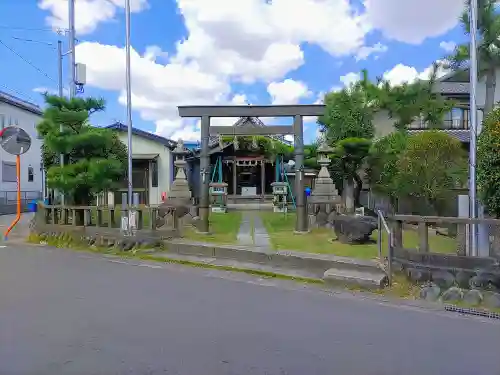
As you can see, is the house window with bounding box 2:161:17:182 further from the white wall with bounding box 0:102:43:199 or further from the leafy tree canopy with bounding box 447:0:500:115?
the leafy tree canopy with bounding box 447:0:500:115

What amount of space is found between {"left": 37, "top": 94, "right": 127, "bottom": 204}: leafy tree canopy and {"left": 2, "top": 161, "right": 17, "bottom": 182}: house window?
17.7 meters

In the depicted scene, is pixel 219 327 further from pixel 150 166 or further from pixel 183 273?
pixel 150 166

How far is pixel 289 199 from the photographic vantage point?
984 inches

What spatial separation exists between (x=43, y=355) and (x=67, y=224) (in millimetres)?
9051

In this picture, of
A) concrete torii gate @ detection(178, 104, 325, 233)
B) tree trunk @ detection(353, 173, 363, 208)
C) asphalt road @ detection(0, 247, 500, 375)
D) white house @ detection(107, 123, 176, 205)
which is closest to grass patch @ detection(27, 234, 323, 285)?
asphalt road @ detection(0, 247, 500, 375)

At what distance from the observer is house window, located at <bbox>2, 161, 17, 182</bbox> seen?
1095 inches

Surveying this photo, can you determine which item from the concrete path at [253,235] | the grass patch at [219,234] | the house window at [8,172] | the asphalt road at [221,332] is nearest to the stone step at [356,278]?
the asphalt road at [221,332]

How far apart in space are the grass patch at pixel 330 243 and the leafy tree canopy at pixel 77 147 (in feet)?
17.4

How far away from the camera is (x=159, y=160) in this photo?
26.8 meters

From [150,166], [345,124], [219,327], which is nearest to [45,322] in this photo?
[219,327]

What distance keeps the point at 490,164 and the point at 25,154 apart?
30.4 m

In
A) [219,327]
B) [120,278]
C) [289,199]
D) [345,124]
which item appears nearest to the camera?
[219,327]

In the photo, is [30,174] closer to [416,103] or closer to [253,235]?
[253,235]

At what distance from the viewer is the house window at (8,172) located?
27.8 meters
